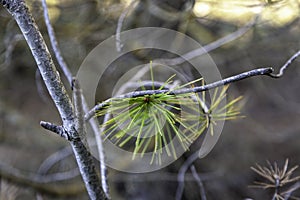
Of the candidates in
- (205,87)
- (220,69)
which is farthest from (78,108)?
(220,69)

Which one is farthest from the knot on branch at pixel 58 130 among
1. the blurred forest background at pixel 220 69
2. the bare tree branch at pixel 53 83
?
the blurred forest background at pixel 220 69

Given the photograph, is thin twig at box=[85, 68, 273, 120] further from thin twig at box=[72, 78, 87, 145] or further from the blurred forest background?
the blurred forest background

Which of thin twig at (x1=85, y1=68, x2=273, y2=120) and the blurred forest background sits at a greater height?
the blurred forest background

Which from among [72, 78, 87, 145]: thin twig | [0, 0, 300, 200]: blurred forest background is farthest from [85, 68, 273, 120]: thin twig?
[0, 0, 300, 200]: blurred forest background

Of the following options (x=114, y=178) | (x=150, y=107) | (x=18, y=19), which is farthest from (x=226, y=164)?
(x=18, y=19)

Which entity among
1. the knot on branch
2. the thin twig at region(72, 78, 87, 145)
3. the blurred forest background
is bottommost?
the knot on branch

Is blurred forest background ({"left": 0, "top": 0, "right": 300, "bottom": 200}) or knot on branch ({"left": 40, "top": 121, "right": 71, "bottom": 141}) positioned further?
blurred forest background ({"left": 0, "top": 0, "right": 300, "bottom": 200})

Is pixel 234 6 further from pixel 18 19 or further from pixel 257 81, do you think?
pixel 18 19

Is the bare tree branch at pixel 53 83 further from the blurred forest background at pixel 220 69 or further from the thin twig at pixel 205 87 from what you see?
the blurred forest background at pixel 220 69
